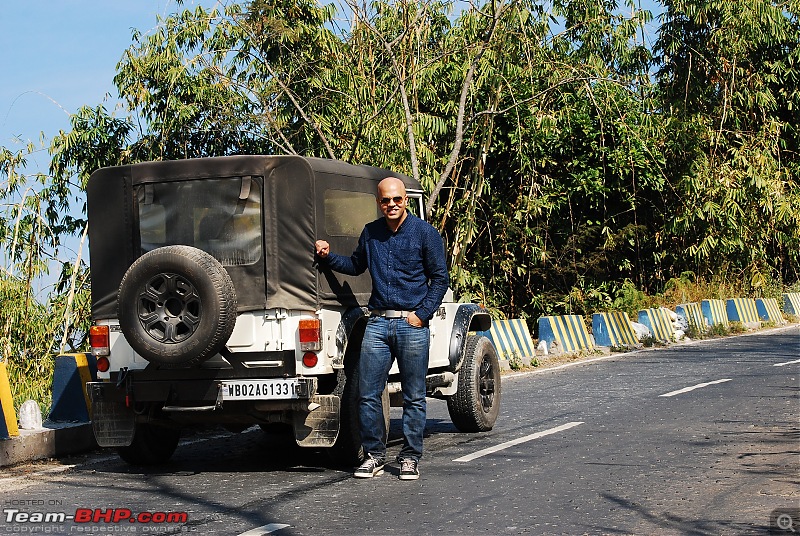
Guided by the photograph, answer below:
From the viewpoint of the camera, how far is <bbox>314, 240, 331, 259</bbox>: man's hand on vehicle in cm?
827

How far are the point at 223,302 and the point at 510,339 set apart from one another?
1191 centimetres

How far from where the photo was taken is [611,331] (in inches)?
904

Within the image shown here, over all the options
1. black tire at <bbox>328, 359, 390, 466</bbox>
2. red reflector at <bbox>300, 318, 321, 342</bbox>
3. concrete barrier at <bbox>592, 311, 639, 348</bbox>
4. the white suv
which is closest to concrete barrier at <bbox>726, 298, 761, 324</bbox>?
concrete barrier at <bbox>592, 311, 639, 348</bbox>

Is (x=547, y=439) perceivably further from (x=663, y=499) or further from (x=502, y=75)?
(x=502, y=75)

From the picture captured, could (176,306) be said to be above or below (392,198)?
below

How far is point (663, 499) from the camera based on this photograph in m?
6.93

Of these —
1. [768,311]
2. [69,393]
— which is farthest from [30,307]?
[768,311]

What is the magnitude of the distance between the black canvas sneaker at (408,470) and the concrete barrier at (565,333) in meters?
13.2

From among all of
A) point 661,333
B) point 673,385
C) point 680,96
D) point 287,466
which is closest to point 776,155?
point 680,96

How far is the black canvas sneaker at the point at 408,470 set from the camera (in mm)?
7855

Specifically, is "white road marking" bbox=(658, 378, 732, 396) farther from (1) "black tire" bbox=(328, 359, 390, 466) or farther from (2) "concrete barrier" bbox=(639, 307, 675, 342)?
(2) "concrete barrier" bbox=(639, 307, 675, 342)

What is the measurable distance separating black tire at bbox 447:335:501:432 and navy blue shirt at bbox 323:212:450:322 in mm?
2382

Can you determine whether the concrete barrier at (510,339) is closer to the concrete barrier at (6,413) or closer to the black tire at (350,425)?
the black tire at (350,425)

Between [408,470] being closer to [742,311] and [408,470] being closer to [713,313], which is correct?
[713,313]
